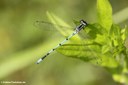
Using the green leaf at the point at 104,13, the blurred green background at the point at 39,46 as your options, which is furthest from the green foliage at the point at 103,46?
the blurred green background at the point at 39,46

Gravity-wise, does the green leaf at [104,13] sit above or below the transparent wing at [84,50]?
above

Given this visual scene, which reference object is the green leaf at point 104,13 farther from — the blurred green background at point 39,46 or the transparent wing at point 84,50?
the blurred green background at point 39,46

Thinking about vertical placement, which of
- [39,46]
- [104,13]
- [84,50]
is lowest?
[84,50]

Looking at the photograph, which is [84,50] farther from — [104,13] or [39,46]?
[39,46]

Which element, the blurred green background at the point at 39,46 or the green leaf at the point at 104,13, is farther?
the blurred green background at the point at 39,46

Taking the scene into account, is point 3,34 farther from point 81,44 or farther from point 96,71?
point 81,44

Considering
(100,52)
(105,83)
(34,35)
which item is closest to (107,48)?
(100,52)

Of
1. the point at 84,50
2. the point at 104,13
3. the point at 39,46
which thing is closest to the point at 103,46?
the point at 84,50
